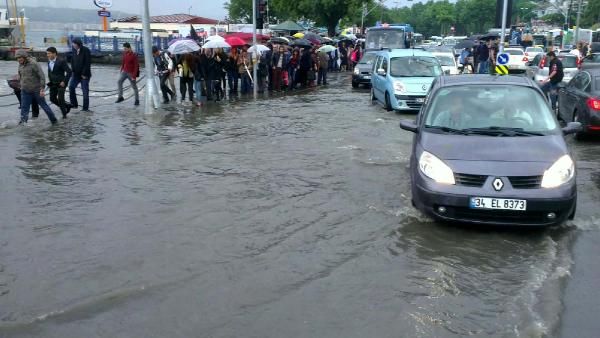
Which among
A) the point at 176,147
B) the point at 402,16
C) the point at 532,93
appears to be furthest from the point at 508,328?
the point at 402,16

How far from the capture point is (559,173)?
6.32m

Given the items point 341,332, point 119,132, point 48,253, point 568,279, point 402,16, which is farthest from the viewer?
point 402,16

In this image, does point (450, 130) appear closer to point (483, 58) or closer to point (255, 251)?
point (255, 251)

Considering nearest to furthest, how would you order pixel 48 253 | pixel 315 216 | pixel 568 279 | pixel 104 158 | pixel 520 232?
pixel 568 279
pixel 48 253
pixel 520 232
pixel 315 216
pixel 104 158

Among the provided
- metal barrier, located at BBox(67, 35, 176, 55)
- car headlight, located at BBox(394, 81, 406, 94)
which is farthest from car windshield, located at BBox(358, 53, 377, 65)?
metal barrier, located at BBox(67, 35, 176, 55)

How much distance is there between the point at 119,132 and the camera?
13.0 meters

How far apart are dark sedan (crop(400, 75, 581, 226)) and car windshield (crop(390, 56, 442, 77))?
944 cm

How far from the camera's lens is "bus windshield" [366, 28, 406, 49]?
31.2m

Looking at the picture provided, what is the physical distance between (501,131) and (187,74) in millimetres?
12258

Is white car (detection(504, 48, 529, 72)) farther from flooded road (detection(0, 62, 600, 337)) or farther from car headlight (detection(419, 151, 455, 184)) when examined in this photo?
car headlight (detection(419, 151, 455, 184))

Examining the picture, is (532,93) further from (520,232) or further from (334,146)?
(334,146)

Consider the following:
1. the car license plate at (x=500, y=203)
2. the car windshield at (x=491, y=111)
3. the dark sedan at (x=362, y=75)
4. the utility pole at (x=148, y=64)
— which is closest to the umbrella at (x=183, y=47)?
the utility pole at (x=148, y=64)

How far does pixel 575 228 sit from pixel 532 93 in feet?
5.83

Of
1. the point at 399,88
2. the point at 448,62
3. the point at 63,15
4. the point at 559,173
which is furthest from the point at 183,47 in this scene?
the point at 63,15
